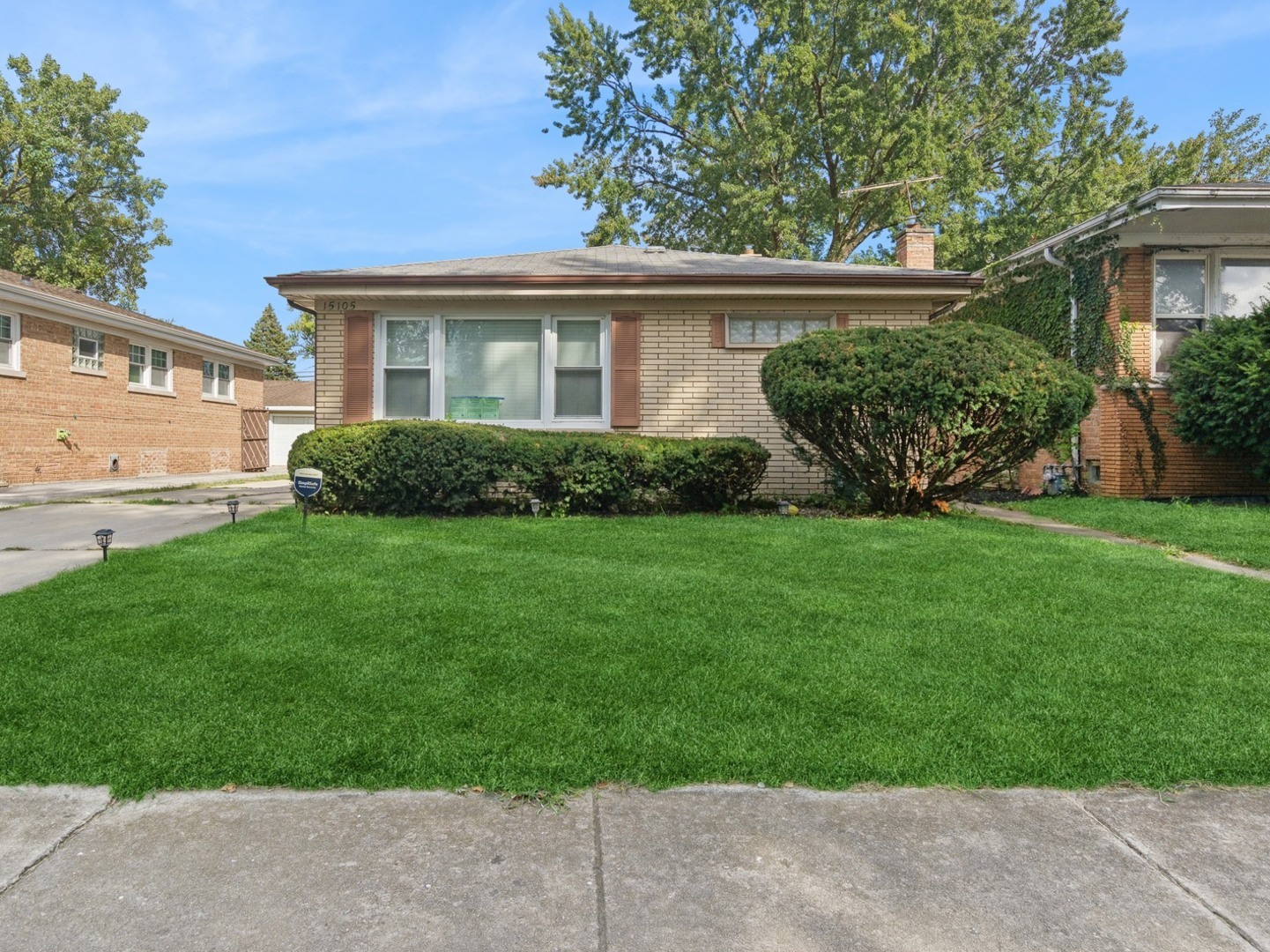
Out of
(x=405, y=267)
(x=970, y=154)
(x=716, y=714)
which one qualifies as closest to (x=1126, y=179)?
(x=970, y=154)

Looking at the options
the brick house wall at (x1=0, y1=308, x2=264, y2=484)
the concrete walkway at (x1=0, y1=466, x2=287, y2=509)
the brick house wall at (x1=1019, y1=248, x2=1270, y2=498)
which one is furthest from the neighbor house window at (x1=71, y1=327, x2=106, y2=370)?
the brick house wall at (x1=1019, y1=248, x2=1270, y2=498)

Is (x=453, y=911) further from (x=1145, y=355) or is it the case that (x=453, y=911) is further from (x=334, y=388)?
(x=1145, y=355)

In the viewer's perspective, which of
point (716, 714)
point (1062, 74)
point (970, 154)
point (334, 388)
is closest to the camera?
point (716, 714)

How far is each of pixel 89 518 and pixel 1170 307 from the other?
1438 centimetres

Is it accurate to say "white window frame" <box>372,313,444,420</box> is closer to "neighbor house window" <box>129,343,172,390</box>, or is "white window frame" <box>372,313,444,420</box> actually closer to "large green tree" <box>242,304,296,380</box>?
"neighbor house window" <box>129,343,172,390</box>

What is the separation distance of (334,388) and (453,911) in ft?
31.3

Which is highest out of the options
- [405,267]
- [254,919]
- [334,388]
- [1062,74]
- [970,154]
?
[1062,74]

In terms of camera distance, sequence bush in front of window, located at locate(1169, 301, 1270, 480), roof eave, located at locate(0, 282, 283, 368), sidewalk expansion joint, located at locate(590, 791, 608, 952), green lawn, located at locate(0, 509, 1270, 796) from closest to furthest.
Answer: sidewalk expansion joint, located at locate(590, 791, 608, 952) < green lawn, located at locate(0, 509, 1270, 796) < bush in front of window, located at locate(1169, 301, 1270, 480) < roof eave, located at locate(0, 282, 283, 368)

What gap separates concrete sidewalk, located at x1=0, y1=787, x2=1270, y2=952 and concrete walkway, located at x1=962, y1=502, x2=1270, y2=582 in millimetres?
4407

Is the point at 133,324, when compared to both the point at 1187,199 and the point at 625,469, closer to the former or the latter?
the point at 625,469

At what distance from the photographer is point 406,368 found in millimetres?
10625

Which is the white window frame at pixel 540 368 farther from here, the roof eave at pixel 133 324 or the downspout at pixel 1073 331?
the roof eave at pixel 133 324

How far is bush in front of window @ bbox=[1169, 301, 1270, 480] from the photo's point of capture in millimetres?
9305

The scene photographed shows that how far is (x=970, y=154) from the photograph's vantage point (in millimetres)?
23453
